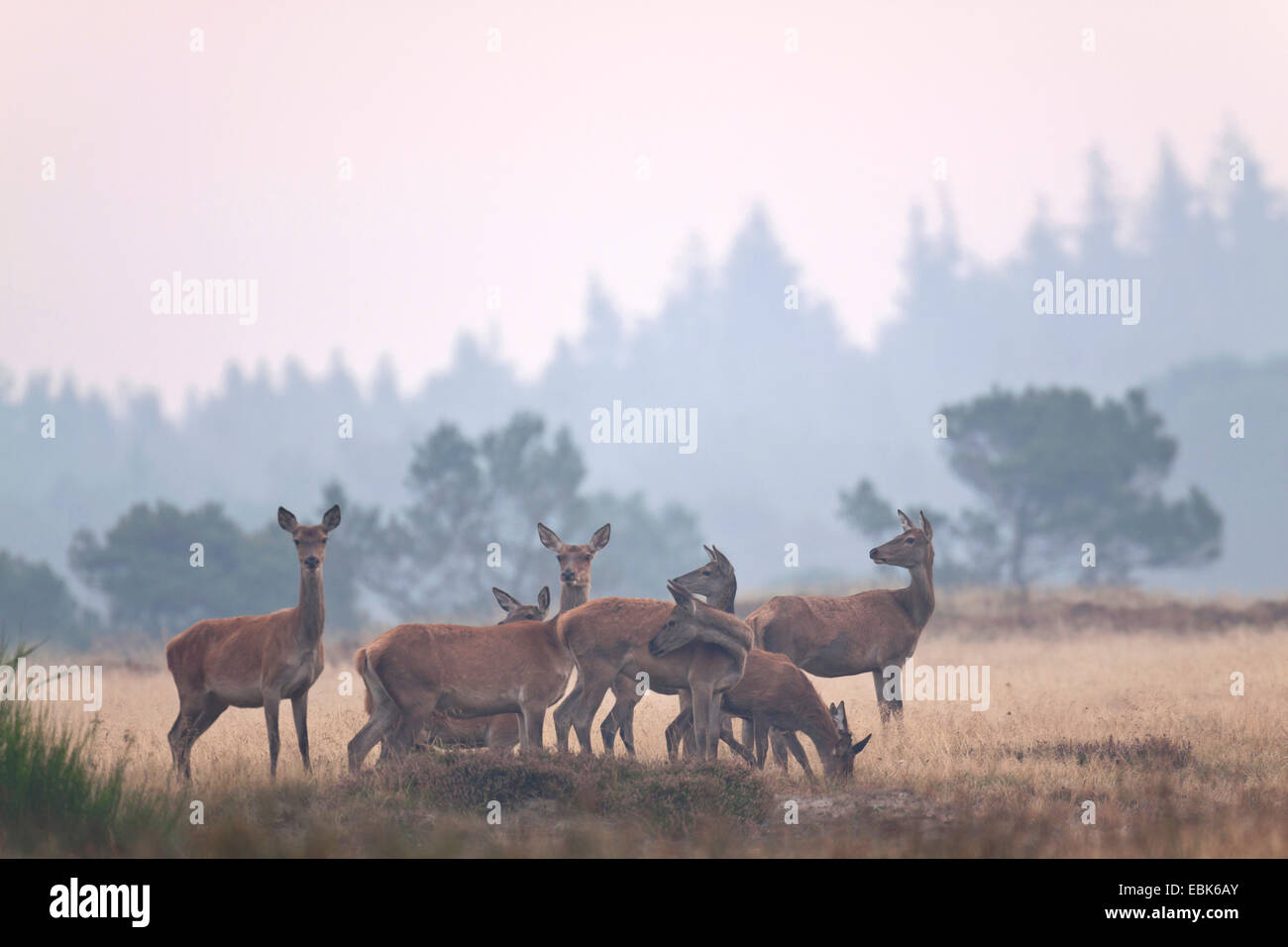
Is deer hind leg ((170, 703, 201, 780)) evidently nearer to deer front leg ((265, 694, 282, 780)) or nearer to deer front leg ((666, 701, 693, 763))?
deer front leg ((265, 694, 282, 780))

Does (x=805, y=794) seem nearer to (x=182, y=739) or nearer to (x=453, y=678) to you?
(x=453, y=678)

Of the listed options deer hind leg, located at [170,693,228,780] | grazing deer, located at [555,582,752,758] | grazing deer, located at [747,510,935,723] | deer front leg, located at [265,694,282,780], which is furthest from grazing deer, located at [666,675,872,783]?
deer hind leg, located at [170,693,228,780]

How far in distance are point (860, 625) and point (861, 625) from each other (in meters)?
0.01

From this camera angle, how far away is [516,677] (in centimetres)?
1291

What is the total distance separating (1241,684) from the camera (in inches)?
734

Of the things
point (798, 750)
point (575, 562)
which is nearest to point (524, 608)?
point (575, 562)

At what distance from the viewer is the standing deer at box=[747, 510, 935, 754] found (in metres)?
15.5

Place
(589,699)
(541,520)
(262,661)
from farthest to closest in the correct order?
(541,520) → (589,699) → (262,661)

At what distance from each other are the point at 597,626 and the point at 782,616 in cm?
298

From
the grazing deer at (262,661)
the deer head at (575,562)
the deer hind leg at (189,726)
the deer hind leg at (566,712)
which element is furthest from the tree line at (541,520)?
the deer hind leg at (566,712)

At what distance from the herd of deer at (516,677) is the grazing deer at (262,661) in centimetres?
1

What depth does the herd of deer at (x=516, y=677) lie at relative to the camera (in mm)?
12789
